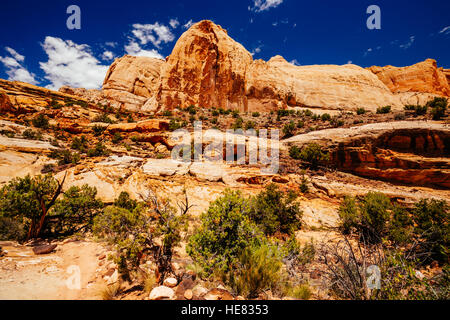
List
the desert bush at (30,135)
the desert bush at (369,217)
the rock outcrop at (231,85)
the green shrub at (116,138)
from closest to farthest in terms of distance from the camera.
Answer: the desert bush at (369,217), the desert bush at (30,135), the green shrub at (116,138), the rock outcrop at (231,85)

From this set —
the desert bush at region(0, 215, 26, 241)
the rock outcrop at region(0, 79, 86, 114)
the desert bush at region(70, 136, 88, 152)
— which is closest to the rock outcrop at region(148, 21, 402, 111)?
the rock outcrop at region(0, 79, 86, 114)

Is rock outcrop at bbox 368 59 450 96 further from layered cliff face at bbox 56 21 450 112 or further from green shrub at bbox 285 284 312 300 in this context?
green shrub at bbox 285 284 312 300

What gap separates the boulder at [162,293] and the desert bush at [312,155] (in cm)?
1175

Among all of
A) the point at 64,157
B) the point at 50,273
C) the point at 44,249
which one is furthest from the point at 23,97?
the point at 50,273

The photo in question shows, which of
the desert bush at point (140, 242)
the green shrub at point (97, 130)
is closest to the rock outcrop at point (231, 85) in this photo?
the green shrub at point (97, 130)

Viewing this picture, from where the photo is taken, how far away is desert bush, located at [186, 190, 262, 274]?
3783mm

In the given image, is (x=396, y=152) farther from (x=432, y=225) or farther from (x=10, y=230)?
(x=10, y=230)

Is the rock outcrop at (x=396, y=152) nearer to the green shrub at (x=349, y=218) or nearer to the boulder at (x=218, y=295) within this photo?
the green shrub at (x=349, y=218)

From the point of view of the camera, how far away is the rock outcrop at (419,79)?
101 ft

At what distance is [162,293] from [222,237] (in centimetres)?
158

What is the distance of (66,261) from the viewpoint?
4.32 m

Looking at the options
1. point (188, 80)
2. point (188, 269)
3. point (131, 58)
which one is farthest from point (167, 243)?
point (131, 58)

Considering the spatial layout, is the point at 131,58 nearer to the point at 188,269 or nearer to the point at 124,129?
the point at 124,129

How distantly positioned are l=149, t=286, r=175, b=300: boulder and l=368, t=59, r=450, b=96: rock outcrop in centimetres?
4759
